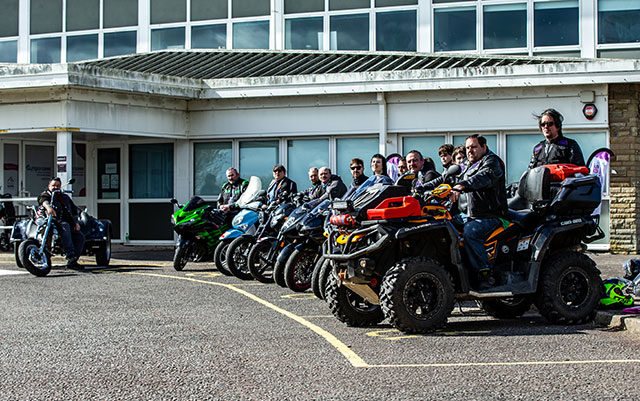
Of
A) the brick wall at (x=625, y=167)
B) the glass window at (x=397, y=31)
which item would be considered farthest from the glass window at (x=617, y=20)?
the glass window at (x=397, y=31)

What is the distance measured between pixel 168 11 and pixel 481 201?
1782 cm

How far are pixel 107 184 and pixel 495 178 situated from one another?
1434 cm

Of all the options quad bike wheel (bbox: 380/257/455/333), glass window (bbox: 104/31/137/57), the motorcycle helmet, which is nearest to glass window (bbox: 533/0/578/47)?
glass window (bbox: 104/31/137/57)

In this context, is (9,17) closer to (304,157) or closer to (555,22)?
(304,157)

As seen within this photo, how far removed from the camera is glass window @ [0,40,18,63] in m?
25.8

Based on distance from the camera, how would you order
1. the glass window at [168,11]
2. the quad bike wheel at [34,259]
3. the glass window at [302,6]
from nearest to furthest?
the quad bike wheel at [34,259], the glass window at [302,6], the glass window at [168,11]

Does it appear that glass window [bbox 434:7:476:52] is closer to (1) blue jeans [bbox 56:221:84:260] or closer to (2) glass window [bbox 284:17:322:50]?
(2) glass window [bbox 284:17:322:50]

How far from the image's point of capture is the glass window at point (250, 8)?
23.5 meters

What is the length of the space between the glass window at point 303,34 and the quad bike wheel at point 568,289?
1534cm

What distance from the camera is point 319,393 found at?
5516 mm

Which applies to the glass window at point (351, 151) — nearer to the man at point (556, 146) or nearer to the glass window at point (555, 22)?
the glass window at point (555, 22)

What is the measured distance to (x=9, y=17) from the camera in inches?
1021

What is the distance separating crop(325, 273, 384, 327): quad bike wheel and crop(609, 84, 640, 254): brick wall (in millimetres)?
10148

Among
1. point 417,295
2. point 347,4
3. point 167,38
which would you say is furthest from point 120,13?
point 417,295
